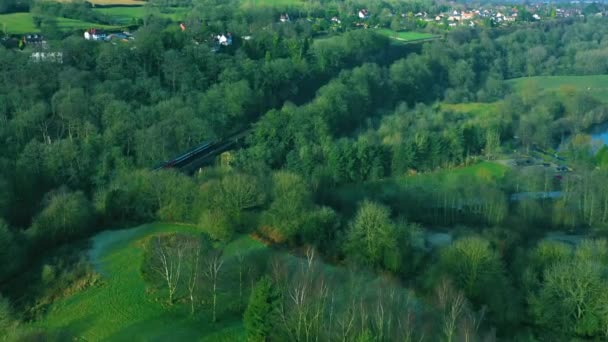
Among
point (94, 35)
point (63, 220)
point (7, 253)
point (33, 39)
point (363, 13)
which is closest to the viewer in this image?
point (7, 253)

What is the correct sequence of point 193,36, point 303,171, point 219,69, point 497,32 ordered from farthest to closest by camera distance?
point 497,32, point 193,36, point 219,69, point 303,171

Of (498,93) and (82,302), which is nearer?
(82,302)

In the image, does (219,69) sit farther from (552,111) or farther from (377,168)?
(552,111)

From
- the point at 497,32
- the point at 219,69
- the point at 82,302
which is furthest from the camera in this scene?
the point at 497,32

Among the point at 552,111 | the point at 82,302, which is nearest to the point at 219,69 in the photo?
the point at 552,111

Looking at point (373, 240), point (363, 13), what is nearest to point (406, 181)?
point (373, 240)

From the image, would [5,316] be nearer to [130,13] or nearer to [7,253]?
[7,253]

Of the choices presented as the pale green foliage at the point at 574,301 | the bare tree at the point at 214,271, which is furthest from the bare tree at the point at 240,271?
the pale green foliage at the point at 574,301

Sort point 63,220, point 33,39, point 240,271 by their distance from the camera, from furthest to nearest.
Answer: point 33,39
point 63,220
point 240,271
